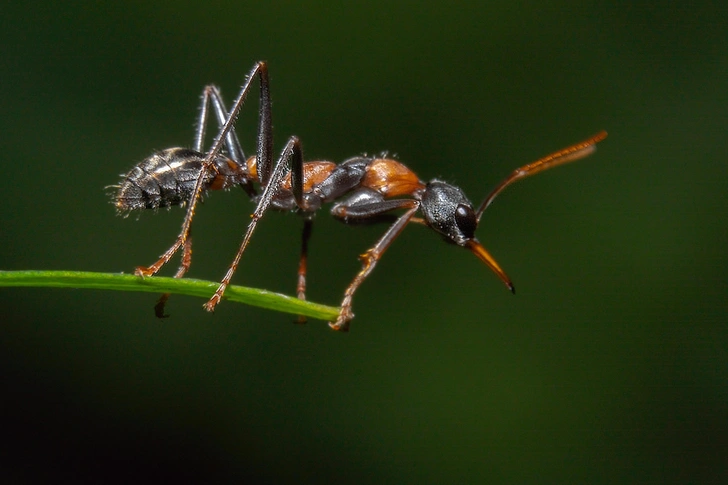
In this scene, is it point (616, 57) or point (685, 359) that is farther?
point (616, 57)

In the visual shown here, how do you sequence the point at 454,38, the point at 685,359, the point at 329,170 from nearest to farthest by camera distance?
1. the point at 329,170
2. the point at 685,359
3. the point at 454,38

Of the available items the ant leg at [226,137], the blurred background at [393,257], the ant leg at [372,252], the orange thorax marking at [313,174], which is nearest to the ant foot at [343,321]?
the ant leg at [372,252]

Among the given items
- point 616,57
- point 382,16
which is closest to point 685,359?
point 616,57

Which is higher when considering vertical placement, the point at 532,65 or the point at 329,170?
the point at 532,65

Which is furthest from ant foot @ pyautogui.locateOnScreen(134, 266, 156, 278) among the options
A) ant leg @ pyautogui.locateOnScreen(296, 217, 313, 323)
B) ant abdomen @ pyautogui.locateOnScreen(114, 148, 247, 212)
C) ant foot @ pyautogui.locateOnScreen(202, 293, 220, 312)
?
ant leg @ pyautogui.locateOnScreen(296, 217, 313, 323)

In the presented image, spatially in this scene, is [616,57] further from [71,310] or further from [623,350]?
[71,310]

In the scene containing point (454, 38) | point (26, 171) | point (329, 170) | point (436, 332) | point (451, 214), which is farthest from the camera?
point (454, 38)
